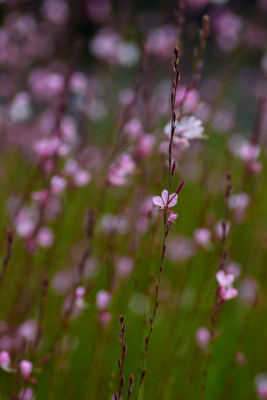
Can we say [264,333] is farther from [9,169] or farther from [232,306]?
[9,169]

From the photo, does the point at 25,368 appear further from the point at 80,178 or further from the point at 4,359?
the point at 80,178

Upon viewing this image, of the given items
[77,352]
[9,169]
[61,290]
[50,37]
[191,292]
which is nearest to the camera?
[77,352]

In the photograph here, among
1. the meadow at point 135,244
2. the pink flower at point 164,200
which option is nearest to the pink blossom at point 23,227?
the meadow at point 135,244

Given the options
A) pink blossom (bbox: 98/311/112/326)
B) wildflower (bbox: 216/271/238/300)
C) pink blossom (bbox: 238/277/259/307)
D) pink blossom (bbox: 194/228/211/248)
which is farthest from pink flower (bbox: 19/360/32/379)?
pink blossom (bbox: 238/277/259/307)

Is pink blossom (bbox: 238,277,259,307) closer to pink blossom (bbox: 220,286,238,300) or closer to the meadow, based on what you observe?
the meadow

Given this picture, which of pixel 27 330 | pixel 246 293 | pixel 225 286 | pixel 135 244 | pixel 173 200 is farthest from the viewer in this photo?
pixel 246 293

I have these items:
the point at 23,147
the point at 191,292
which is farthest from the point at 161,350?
the point at 23,147

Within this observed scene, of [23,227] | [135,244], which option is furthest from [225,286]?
[135,244]

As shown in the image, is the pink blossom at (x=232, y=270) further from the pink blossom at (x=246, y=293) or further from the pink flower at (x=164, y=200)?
the pink flower at (x=164, y=200)

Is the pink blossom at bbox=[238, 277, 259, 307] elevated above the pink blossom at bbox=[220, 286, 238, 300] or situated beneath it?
elevated above

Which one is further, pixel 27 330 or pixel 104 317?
pixel 27 330

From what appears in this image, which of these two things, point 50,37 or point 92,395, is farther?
point 50,37
